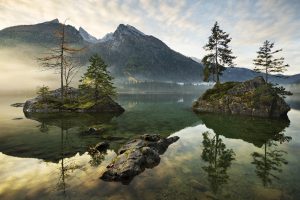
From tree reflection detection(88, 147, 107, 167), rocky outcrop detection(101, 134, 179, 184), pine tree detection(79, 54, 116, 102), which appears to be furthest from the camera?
pine tree detection(79, 54, 116, 102)

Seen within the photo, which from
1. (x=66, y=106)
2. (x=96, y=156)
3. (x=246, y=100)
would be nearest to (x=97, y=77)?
(x=66, y=106)

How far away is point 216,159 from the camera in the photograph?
16.6 metres

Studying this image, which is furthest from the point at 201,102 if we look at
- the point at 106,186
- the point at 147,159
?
the point at 106,186

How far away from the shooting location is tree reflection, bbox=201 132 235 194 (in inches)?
495

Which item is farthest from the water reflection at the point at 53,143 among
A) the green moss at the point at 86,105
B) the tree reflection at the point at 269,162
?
the green moss at the point at 86,105

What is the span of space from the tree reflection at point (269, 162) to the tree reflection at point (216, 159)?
6.08 feet

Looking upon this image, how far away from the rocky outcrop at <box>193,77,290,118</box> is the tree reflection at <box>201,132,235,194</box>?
22.0m

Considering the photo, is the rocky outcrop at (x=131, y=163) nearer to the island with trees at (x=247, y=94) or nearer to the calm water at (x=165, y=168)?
the calm water at (x=165, y=168)

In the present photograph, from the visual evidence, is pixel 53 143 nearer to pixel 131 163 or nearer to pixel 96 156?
pixel 96 156

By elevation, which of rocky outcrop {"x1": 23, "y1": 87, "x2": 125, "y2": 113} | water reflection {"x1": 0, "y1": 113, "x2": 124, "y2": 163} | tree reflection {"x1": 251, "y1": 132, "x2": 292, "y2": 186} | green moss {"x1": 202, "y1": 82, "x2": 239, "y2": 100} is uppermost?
green moss {"x1": 202, "y1": 82, "x2": 239, "y2": 100}

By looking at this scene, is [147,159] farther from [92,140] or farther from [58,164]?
[92,140]

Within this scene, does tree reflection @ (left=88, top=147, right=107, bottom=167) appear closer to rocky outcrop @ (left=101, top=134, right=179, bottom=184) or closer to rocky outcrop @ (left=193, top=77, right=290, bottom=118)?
rocky outcrop @ (left=101, top=134, right=179, bottom=184)

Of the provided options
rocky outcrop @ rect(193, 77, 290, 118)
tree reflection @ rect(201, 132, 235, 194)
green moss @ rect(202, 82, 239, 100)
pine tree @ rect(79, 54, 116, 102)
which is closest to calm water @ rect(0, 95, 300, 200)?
tree reflection @ rect(201, 132, 235, 194)

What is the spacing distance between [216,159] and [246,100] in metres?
30.3
